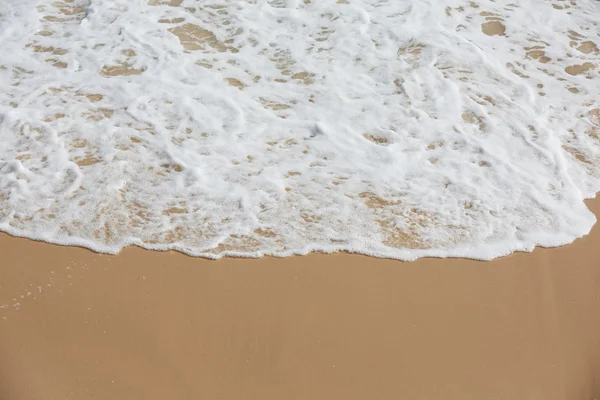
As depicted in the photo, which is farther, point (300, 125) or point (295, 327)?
point (300, 125)

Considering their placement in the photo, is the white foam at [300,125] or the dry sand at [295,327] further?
the white foam at [300,125]

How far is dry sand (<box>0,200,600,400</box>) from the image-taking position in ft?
8.79

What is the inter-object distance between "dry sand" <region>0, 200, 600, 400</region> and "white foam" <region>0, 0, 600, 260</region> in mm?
170

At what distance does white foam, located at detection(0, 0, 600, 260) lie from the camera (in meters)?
3.49

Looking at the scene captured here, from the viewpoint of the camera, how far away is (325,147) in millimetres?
4082

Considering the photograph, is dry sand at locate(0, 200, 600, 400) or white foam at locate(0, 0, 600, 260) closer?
dry sand at locate(0, 200, 600, 400)

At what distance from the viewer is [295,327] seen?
9.51 ft

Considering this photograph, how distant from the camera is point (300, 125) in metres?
4.28

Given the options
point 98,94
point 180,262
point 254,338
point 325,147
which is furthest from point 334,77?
point 254,338

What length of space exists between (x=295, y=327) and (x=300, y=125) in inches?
71.0

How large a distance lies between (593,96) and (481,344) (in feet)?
9.34

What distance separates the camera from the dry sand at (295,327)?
2.68 meters

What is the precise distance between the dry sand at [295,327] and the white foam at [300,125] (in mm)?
170

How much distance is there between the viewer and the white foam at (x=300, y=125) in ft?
11.4
